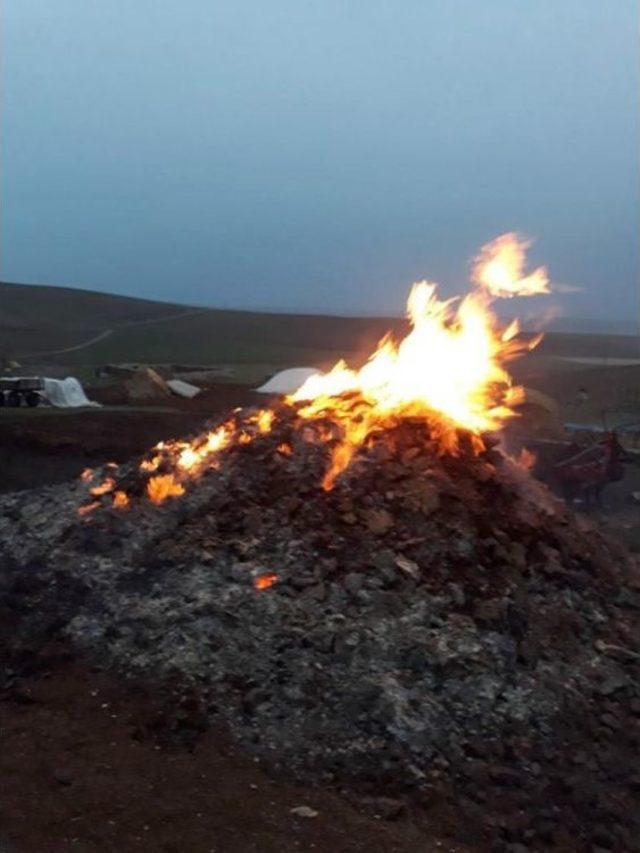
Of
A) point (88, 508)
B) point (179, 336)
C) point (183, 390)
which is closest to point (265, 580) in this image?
point (88, 508)

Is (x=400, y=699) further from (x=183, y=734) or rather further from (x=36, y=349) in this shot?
(x=36, y=349)

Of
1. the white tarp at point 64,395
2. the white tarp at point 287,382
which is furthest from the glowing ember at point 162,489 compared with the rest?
the white tarp at point 287,382

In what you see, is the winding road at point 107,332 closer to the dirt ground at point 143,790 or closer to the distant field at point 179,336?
the distant field at point 179,336

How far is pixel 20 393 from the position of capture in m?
29.2

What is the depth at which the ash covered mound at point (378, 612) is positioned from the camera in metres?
7.56

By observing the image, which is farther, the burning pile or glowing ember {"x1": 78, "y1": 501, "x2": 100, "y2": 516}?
glowing ember {"x1": 78, "y1": 501, "x2": 100, "y2": 516}

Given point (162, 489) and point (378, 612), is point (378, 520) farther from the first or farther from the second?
point (162, 489)

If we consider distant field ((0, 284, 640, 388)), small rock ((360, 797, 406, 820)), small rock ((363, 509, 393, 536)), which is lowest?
small rock ((360, 797, 406, 820))

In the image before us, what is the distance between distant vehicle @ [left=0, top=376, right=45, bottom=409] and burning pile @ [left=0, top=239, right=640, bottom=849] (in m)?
17.6

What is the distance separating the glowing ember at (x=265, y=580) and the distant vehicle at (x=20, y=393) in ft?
70.3

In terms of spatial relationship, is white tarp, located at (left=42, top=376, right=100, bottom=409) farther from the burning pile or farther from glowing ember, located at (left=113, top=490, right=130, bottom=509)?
glowing ember, located at (left=113, top=490, right=130, bottom=509)

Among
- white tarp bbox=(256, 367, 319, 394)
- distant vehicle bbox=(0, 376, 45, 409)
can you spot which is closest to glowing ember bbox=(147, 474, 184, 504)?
distant vehicle bbox=(0, 376, 45, 409)

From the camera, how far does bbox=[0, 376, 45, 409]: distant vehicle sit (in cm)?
2908

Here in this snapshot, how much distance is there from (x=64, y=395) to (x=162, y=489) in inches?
783
